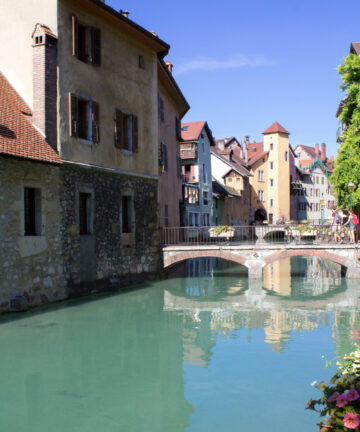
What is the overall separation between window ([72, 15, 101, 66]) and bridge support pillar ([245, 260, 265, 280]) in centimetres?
981

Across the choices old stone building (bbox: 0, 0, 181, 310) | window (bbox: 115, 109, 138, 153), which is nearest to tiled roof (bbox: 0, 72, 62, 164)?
old stone building (bbox: 0, 0, 181, 310)

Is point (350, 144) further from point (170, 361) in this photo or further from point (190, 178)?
point (170, 361)

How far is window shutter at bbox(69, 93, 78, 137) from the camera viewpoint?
16219 mm

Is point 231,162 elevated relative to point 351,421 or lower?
elevated

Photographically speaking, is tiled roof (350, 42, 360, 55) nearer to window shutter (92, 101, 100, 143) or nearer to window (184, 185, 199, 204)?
window (184, 185, 199, 204)

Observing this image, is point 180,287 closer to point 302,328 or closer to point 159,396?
point 302,328

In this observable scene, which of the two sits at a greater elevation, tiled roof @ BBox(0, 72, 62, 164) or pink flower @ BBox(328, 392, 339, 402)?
tiled roof @ BBox(0, 72, 62, 164)

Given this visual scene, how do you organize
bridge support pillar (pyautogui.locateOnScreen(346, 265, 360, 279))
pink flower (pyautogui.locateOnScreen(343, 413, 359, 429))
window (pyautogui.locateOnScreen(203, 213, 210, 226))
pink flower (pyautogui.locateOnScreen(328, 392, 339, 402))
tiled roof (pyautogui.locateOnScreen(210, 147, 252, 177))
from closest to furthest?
pink flower (pyautogui.locateOnScreen(343, 413, 359, 429)), pink flower (pyautogui.locateOnScreen(328, 392, 339, 402)), bridge support pillar (pyautogui.locateOnScreen(346, 265, 360, 279)), window (pyautogui.locateOnScreen(203, 213, 210, 226)), tiled roof (pyautogui.locateOnScreen(210, 147, 252, 177))

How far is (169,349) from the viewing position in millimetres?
10594

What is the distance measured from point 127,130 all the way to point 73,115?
11.9 feet

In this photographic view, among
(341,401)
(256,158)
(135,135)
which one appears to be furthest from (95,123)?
(256,158)

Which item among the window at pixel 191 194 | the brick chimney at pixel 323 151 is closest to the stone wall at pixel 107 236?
the window at pixel 191 194

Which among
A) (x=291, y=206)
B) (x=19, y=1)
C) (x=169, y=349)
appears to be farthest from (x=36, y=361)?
(x=291, y=206)

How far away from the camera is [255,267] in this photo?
21.1 metres
